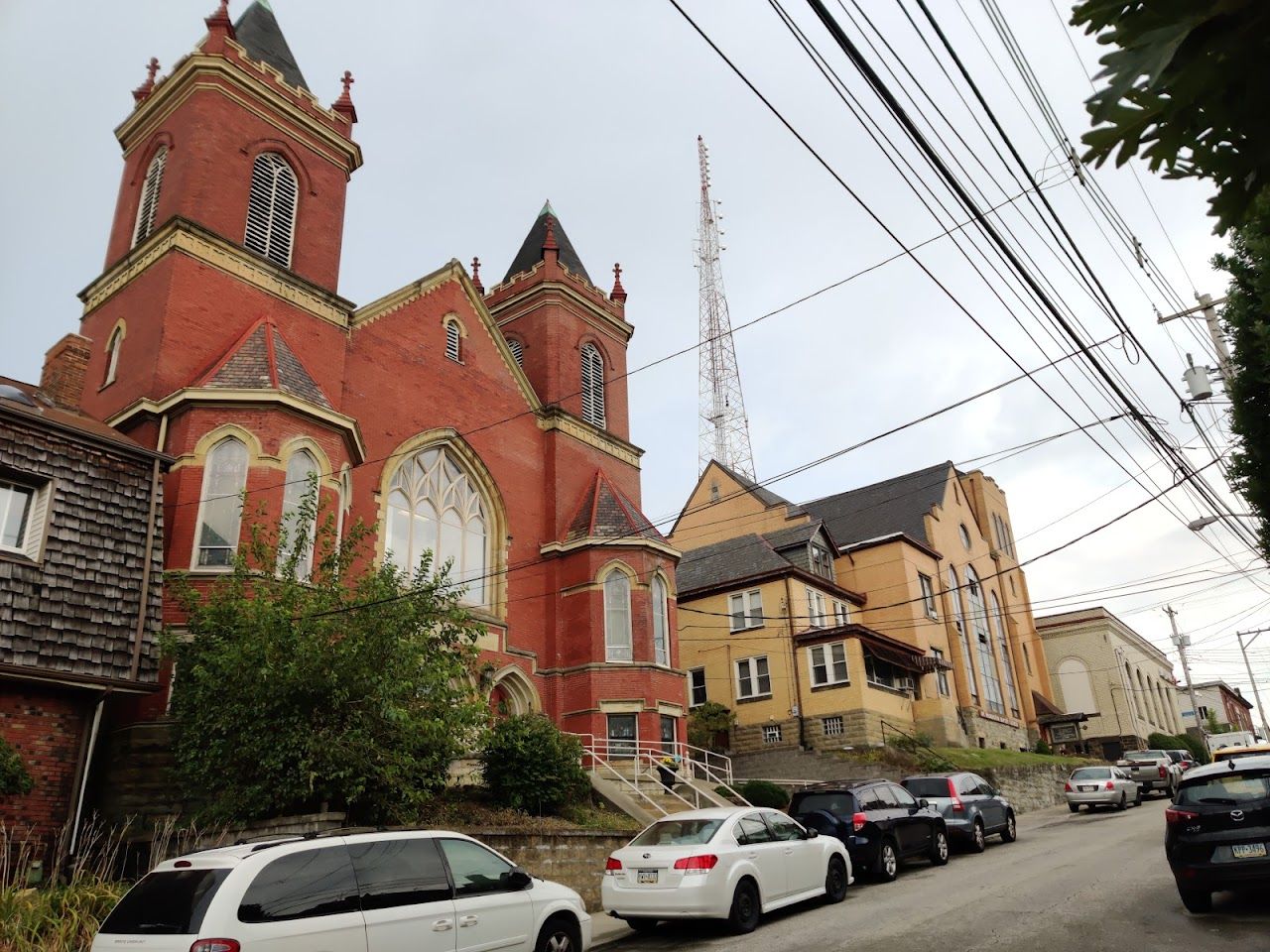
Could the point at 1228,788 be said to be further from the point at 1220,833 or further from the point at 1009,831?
the point at 1009,831

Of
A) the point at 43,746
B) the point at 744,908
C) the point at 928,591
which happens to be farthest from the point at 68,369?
the point at 928,591

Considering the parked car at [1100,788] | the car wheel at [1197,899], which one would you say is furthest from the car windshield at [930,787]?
the parked car at [1100,788]

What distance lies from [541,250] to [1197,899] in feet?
89.1

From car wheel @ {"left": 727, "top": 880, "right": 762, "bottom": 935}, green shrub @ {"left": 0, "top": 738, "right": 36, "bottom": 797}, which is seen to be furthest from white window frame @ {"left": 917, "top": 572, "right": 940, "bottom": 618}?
green shrub @ {"left": 0, "top": 738, "right": 36, "bottom": 797}

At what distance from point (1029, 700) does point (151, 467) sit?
44.4 meters

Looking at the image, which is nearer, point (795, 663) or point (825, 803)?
point (825, 803)

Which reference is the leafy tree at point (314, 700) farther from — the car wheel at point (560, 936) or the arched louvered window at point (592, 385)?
the arched louvered window at point (592, 385)

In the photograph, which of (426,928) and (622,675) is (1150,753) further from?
(426,928)

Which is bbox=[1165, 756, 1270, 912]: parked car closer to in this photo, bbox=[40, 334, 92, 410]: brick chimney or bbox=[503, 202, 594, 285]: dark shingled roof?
bbox=[40, 334, 92, 410]: brick chimney

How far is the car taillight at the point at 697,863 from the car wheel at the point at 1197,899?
5182 mm

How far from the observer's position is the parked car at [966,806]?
19.0 m

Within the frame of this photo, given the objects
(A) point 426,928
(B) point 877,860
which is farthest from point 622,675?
(A) point 426,928

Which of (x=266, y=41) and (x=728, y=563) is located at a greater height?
(x=266, y=41)

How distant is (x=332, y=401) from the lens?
72.6 ft
